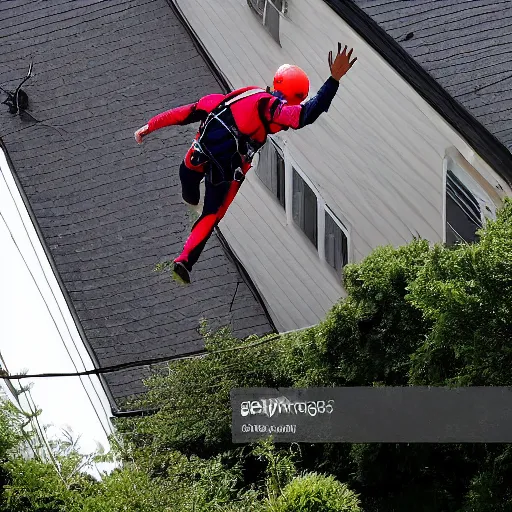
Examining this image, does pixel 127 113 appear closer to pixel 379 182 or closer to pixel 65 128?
pixel 65 128

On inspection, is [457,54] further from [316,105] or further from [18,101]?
[18,101]

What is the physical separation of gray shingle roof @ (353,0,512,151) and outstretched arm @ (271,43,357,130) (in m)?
1.17

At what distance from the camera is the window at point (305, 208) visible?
9312mm

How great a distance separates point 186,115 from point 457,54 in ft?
6.13

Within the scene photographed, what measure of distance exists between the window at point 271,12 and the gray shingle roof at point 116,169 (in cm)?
96

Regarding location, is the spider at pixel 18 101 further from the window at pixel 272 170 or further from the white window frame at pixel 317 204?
the white window frame at pixel 317 204

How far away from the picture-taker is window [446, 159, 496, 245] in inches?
328

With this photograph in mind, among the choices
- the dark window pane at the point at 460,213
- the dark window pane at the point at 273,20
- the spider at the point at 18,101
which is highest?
the spider at the point at 18,101

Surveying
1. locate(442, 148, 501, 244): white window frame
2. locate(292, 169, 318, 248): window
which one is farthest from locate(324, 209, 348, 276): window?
locate(442, 148, 501, 244): white window frame

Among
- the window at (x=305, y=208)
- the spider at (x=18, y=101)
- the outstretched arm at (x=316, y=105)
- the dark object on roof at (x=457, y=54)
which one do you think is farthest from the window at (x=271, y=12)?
the spider at (x=18, y=101)

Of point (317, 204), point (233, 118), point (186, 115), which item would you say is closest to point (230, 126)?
point (233, 118)

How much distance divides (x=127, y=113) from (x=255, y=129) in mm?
2700

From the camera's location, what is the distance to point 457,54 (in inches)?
352

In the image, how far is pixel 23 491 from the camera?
8023mm
